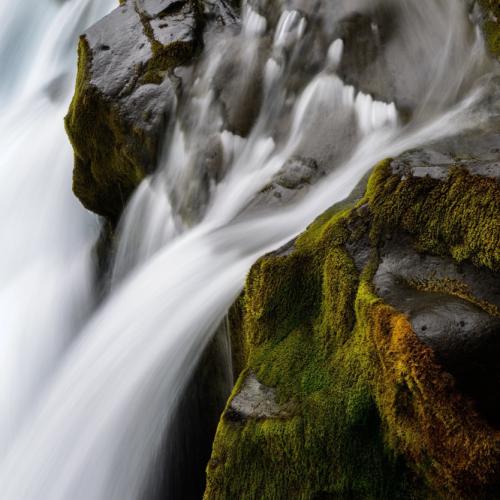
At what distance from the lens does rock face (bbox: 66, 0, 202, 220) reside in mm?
4793

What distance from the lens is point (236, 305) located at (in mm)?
3186

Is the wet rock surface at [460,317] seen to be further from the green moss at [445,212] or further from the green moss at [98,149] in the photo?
the green moss at [98,149]

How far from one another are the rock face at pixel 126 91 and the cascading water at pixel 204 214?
0.60ft

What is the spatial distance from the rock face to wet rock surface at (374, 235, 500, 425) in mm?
2994

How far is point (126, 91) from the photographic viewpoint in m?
4.80

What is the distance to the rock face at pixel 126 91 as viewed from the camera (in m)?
4.79

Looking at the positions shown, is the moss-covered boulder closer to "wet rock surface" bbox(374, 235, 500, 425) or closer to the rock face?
"wet rock surface" bbox(374, 235, 500, 425)

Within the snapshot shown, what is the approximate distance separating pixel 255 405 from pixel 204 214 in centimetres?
223

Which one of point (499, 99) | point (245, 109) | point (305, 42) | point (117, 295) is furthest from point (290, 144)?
point (117, 295)

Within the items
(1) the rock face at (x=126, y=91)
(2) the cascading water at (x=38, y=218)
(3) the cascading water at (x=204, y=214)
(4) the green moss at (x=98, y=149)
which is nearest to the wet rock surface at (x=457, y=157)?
(3) the cascading water at (x=204, y=214)

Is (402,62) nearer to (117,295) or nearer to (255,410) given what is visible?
(117,295)

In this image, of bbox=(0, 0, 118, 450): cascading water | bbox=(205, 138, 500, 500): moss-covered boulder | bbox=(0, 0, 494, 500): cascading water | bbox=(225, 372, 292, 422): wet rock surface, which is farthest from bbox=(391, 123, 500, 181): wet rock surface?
bbox=(0, 0, 118, 450): cascading water

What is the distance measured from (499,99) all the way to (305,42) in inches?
65.8

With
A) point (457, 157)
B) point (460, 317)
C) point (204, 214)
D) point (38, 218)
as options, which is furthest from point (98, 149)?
point (460, 317)
